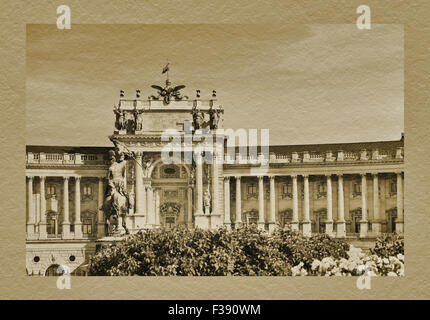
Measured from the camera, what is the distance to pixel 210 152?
3359cm

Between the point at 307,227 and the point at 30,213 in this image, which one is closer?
the point at 30,213

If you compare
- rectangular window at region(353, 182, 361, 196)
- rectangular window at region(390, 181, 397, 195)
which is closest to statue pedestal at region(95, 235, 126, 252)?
rectangular window at region(390, 181, 397, 195)

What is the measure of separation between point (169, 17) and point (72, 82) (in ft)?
15.7

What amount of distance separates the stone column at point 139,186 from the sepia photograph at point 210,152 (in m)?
0.05

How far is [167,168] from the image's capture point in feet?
116

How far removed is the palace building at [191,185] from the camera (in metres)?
33.2

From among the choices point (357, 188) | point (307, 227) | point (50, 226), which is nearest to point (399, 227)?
point (307, 227)

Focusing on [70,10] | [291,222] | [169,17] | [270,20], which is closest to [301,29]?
[270,20]

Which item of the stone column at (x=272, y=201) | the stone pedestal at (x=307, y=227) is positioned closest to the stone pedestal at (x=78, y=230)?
the stone column at (x=272, y=201)

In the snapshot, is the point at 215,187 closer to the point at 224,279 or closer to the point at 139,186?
the point at 139,186

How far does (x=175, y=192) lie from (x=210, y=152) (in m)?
2.88

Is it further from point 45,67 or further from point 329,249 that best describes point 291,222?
point 45,67

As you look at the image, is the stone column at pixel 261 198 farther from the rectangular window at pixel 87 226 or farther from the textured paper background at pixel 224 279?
the textured paper background at pixel 224 279
